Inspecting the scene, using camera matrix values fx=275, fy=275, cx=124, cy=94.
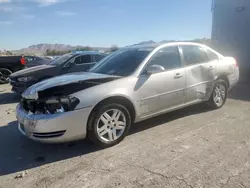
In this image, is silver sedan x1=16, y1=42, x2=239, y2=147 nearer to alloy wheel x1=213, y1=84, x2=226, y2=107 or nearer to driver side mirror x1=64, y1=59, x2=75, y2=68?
alloy wheel x1=213, y1=84, x2=226, y2=107

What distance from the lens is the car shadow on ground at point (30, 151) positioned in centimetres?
387

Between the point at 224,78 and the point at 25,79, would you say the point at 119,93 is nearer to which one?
the point at 224,78

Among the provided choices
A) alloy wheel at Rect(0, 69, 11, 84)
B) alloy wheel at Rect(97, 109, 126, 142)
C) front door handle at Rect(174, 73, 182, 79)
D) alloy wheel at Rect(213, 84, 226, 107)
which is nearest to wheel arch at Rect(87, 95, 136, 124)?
alloy wheel at Rect(97, 109, 126, 142)

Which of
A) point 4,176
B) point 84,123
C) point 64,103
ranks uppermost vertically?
point 64,103

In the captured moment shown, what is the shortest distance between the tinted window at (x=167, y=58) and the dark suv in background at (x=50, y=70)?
3.25m

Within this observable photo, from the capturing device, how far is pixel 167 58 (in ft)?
17.4

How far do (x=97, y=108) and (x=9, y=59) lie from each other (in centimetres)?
995

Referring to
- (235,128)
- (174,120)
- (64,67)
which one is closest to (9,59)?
(64,67)

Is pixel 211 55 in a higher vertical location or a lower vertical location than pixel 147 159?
higher

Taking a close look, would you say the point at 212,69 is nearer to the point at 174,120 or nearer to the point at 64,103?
the point at 174,120

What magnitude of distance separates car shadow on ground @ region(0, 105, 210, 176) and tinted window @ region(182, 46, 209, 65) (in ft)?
4.93

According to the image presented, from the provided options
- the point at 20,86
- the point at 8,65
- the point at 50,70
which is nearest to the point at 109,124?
the point at 20,86

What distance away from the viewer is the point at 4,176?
139 inches

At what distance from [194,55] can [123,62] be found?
1.67 metres
